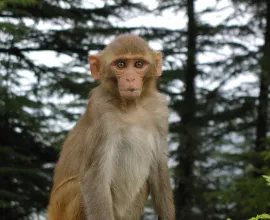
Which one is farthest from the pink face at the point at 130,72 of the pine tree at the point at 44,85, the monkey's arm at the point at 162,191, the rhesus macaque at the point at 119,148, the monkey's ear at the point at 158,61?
the pine tree at the point at 44,85

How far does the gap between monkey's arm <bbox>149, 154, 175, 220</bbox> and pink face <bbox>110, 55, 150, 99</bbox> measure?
2.74 feet

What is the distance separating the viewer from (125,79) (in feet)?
17.0

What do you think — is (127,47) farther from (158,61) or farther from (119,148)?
(119,148)

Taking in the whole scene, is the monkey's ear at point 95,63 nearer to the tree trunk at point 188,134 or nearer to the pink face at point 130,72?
the pink face at point 130,72

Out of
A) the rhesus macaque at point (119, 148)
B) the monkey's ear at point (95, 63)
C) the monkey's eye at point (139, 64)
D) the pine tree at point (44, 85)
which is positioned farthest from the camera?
the pine tree at point (44, 85)

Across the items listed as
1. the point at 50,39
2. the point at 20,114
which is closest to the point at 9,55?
the point at 50,39

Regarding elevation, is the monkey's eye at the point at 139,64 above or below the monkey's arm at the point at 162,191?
above

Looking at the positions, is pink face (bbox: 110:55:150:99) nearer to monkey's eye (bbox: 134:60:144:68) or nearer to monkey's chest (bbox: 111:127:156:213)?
monkey's eye (bbox: 134:60:144:68)

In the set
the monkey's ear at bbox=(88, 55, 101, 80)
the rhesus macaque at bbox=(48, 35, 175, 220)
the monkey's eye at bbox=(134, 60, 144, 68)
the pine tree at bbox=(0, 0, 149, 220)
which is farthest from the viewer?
the pine tree at bbox=(0, 0, 149, 220)

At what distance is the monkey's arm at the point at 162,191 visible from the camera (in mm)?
5660

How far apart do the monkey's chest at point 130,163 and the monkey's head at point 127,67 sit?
15.9 inches

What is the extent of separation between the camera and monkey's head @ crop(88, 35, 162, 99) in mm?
5172

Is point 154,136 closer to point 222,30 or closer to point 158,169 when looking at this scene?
point 158,169

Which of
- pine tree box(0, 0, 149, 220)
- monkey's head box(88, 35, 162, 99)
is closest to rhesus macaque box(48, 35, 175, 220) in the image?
monkey's head box(88, 35, 162, 99)
